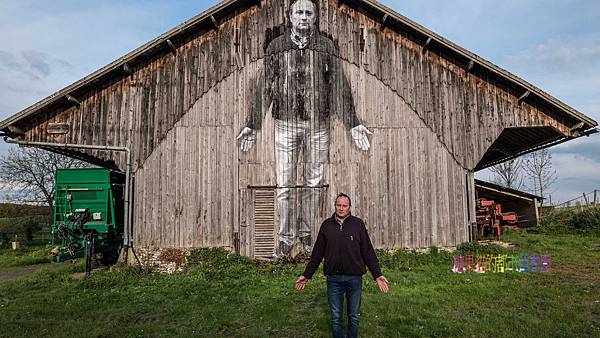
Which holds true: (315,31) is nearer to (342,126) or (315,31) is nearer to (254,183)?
(342,126)

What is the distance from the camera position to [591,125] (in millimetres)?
13828

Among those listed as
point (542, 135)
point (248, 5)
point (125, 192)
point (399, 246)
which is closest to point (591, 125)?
point (542, 135)

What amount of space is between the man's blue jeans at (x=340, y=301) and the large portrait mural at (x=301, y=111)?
8.08 metres

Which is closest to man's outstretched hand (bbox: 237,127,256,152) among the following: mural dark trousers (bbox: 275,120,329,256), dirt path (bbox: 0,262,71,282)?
mural dark trousers (bbox: 275,120,329,256)

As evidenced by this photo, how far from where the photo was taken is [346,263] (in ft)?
19.1

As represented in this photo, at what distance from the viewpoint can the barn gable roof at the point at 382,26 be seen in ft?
44.2

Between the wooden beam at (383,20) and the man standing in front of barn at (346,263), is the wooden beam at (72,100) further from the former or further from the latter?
the man standing in front of barn at (346,263)

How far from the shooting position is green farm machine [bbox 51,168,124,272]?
1298 centimetres

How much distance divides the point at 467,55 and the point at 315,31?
5.04m

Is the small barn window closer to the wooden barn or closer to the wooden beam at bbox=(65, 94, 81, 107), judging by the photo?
the wooden barn

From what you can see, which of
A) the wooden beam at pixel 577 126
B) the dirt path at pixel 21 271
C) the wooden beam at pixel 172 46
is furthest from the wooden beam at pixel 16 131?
the wooden beam at pixel 577 126

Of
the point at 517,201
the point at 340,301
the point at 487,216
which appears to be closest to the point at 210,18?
the point at 340,301

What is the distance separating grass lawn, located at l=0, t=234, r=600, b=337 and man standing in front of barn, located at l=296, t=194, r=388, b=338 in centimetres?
110

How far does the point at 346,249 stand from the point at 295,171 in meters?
8.40
